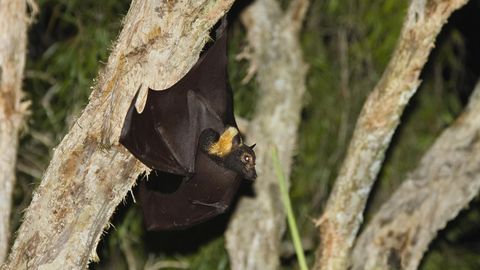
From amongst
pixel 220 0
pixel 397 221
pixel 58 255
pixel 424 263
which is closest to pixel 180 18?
pixel 220 0

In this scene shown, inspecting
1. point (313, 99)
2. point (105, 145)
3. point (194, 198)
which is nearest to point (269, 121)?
point (313, 99)

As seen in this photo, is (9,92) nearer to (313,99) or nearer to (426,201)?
(426,201)

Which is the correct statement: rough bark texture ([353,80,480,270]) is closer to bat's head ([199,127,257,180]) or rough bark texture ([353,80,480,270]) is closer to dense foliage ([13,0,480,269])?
bat's head ([199,127,257,180])

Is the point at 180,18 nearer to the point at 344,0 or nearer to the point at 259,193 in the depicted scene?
the point at 259,193

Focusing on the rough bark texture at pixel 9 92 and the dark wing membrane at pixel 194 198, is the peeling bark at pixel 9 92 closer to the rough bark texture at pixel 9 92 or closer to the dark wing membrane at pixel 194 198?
the rough bark texture at pixel 9 92

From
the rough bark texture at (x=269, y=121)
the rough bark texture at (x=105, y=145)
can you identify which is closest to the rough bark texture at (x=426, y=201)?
the rough bark texture at (x=269, y=121)

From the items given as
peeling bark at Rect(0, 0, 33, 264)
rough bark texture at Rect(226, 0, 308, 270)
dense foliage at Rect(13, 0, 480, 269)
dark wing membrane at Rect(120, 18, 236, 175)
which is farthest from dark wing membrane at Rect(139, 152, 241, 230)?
dense foliage at Rect(13, 0, 480, 269)
